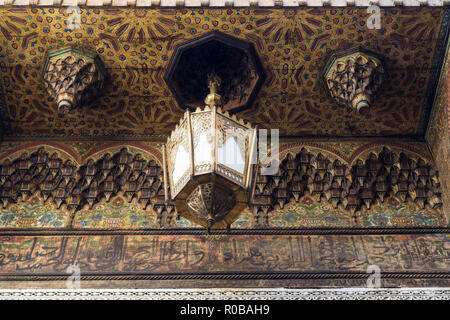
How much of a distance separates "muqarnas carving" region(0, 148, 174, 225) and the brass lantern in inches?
55.3

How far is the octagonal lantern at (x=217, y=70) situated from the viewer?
205 inches

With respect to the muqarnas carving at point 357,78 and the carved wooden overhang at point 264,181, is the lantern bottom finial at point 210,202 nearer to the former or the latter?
the carved wooden overhang at point 264,181

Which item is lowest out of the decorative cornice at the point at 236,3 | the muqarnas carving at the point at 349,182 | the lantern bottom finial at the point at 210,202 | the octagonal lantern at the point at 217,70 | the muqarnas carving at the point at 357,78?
the lantern bottom finial at the point at 210,202

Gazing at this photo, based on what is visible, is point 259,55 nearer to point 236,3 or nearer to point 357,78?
point 236,3

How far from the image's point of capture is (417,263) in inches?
202

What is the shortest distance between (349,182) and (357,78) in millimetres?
987

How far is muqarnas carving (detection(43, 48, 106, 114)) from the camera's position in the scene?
510 cm

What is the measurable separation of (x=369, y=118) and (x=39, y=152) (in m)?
3.12

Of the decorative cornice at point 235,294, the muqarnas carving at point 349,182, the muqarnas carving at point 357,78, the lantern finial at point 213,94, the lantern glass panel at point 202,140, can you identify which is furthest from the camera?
the muqarnas carving at point 349,182

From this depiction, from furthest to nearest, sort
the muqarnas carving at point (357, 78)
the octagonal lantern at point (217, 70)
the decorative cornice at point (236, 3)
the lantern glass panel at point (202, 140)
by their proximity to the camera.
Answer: the octagonal lantern at point (217, 70)
the muqarnas carving at point (357, 78)
the decorative cornice at point (236, 3)
the lantern glass panel at point (202, 140)

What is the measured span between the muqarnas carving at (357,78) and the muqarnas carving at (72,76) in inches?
81.5

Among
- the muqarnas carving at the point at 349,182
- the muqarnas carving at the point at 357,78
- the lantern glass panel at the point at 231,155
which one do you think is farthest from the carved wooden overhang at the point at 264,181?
the lantern glass panel at the point at 231,155

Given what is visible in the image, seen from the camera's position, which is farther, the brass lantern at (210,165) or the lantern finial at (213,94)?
the lantern finial at (213,94)

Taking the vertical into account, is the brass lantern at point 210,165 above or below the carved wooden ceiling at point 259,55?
below
